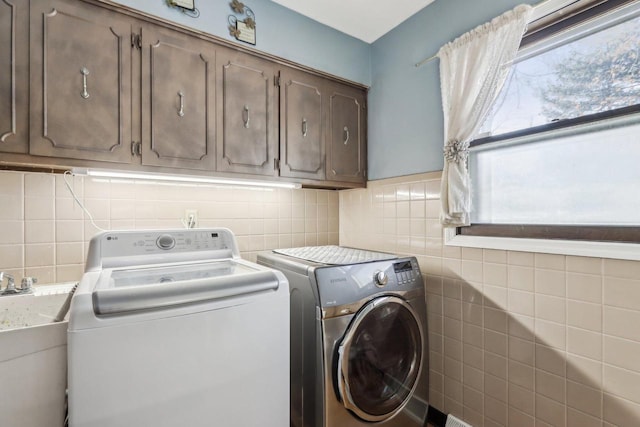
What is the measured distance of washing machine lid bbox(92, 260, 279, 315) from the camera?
952 millimetres

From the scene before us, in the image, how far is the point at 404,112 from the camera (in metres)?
2.11

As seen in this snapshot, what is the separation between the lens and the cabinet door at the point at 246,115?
1.74 meters

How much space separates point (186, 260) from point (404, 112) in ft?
5.50

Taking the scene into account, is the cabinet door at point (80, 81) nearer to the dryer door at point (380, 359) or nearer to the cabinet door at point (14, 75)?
the cabinet door at point (14, 75)

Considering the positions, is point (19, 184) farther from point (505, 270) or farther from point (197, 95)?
point (505, 270)

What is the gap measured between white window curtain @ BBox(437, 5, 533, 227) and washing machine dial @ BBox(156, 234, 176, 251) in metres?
1.48

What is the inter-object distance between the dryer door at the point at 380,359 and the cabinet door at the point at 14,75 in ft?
5.37

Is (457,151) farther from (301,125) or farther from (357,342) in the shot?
(357,342)

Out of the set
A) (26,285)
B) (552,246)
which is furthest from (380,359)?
Result: (26,285)

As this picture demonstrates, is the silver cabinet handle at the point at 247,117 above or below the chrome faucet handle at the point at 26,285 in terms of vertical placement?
above

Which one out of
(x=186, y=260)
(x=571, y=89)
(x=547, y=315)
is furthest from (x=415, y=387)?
(x=571, y=89)

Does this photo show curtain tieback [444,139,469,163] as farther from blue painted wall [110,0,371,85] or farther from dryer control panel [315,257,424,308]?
blue painted wall [110,0,371,85]

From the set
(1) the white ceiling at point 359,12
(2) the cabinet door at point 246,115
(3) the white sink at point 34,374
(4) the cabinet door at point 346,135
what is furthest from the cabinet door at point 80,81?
(4) the cabinet door at point 346,135

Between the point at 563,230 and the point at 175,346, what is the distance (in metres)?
1.70
